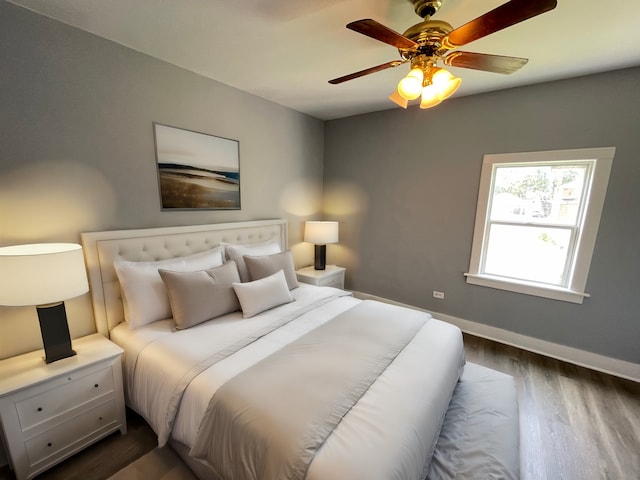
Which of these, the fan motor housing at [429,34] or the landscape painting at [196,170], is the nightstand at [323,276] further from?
the fan motor housing at [429,34]

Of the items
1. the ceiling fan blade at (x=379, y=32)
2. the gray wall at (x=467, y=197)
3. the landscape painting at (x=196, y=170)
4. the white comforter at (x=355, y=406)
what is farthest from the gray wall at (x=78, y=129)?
the gray wall at (x=467, y=197)

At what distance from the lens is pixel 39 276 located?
140 cm

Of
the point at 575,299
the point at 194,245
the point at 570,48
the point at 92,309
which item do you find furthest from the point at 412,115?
the point at 92,309

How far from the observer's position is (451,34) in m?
1.21

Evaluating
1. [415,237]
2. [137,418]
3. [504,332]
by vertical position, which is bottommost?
[137,418]

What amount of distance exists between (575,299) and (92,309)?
4069 millimetres

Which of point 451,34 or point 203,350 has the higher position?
point 451,34

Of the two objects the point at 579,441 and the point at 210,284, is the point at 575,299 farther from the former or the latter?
the point at 210,284

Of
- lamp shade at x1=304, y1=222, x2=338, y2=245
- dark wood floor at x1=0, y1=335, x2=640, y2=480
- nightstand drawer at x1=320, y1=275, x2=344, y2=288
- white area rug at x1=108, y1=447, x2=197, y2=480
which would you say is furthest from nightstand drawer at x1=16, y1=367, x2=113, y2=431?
lamp shade at x1=304, y1=222, x2=338, y2=245

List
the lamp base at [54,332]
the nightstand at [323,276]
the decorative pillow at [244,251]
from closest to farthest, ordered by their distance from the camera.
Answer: the lamp base at [54,332] < the decorative pillow at [244,251] < the nightstand at [323,276]

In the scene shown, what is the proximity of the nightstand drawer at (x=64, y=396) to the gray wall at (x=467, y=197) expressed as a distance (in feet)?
9.64

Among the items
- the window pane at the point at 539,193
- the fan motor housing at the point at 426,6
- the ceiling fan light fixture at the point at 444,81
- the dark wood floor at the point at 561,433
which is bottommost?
the dark wood floor at the point at 561,433

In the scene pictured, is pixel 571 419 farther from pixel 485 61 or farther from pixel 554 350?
pixel 485 61

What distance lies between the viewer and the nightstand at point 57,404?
4.52 feet
